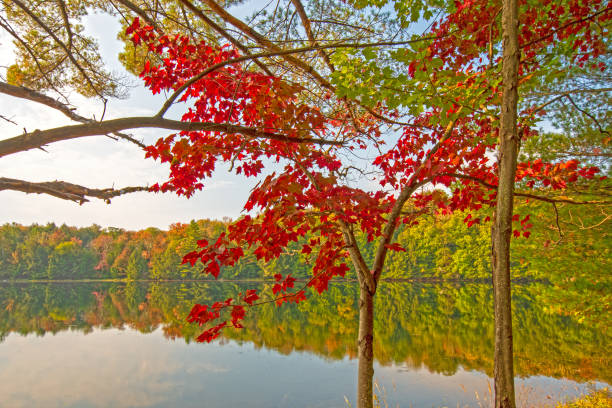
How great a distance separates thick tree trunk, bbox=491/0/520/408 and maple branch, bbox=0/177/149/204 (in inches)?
124

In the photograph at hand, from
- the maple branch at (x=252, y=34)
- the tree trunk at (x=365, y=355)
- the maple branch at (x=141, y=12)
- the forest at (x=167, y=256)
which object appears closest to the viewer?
the tree trunk at (x=365, y=355)

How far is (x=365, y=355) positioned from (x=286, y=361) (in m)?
10.3

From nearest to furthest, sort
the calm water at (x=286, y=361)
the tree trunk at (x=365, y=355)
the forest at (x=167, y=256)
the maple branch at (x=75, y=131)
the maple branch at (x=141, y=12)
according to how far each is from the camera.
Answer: the maple branch at (x=75, y=131)
the tree trunk at (x=365, y=355)
the maple branch at (x=141, y=12)
the calm water at (x=286, y=361)
the forest at (x=167, y=256)

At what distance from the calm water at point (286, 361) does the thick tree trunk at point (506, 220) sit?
7.33 metres

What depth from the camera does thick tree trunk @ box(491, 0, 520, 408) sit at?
167 centimetres

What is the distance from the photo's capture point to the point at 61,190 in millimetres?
2934

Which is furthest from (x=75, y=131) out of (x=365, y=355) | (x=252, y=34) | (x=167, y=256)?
(x=167, y=256)

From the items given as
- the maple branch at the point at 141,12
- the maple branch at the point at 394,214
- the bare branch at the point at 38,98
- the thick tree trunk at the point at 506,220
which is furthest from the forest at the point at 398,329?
the bare branch at the point at 38,98

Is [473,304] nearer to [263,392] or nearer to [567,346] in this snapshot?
[567,346]

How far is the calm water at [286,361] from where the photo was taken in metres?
9.06

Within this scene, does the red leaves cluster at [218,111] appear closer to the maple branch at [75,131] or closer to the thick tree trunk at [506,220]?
the maple branch at [75,131]

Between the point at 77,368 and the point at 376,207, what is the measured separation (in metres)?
14.0

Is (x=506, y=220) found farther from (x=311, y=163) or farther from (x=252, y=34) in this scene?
(x=252, y=34)

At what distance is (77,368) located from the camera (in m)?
12.0
